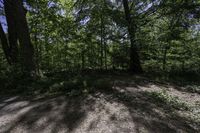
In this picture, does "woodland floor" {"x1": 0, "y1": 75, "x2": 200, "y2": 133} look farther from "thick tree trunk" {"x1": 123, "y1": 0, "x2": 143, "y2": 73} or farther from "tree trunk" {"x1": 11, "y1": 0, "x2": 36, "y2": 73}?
"thick tree trunk" {"x1": 123, "y1": 0, "x2": 143, "y2": 73}

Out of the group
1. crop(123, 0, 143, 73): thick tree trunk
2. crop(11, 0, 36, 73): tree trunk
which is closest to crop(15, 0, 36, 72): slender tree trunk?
crop(11, 0, 36, 73): tree trunk

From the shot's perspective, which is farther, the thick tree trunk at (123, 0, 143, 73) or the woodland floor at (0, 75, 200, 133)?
the thick tree trunk at (123, 0, 143, 73)

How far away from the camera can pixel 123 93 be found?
5.70 metres

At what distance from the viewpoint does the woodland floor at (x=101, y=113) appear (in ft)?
12.6

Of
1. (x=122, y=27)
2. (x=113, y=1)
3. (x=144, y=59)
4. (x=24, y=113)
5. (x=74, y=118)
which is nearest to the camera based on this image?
(x=74, y=118)

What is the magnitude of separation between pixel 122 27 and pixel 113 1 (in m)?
1.71

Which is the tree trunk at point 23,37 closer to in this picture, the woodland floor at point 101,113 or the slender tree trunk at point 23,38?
the slender tree trunk at point 23,38

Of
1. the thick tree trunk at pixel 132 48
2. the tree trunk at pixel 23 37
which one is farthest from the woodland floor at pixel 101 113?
the thick tree trunk at pixel 132 48

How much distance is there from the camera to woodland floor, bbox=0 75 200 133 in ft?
12.6

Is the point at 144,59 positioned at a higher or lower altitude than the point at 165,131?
higher

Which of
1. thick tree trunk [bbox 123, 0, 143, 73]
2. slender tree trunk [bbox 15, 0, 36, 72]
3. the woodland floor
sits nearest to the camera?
the woodland floor

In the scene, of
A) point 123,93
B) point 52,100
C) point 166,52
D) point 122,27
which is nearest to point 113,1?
point 122,27

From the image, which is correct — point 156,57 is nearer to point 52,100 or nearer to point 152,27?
point 152,27

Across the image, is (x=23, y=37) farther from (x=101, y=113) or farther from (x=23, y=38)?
(x=101, y=113)
